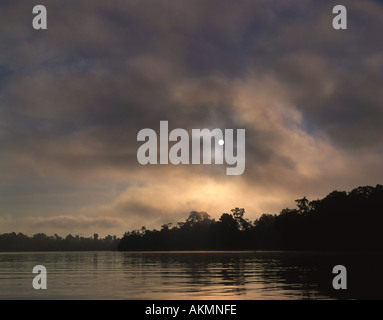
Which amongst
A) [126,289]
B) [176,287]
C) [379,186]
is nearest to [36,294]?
[126,289]

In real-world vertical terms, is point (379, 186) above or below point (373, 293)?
above

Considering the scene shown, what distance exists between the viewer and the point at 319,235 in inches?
7643

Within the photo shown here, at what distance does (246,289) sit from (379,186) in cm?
Result: 16417

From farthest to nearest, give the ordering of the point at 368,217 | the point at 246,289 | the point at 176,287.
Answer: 1. the point at 368,217
2. the point at 176,287
3. the point at 246,289

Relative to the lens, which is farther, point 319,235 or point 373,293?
point 319,235

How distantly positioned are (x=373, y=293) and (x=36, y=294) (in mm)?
27634
